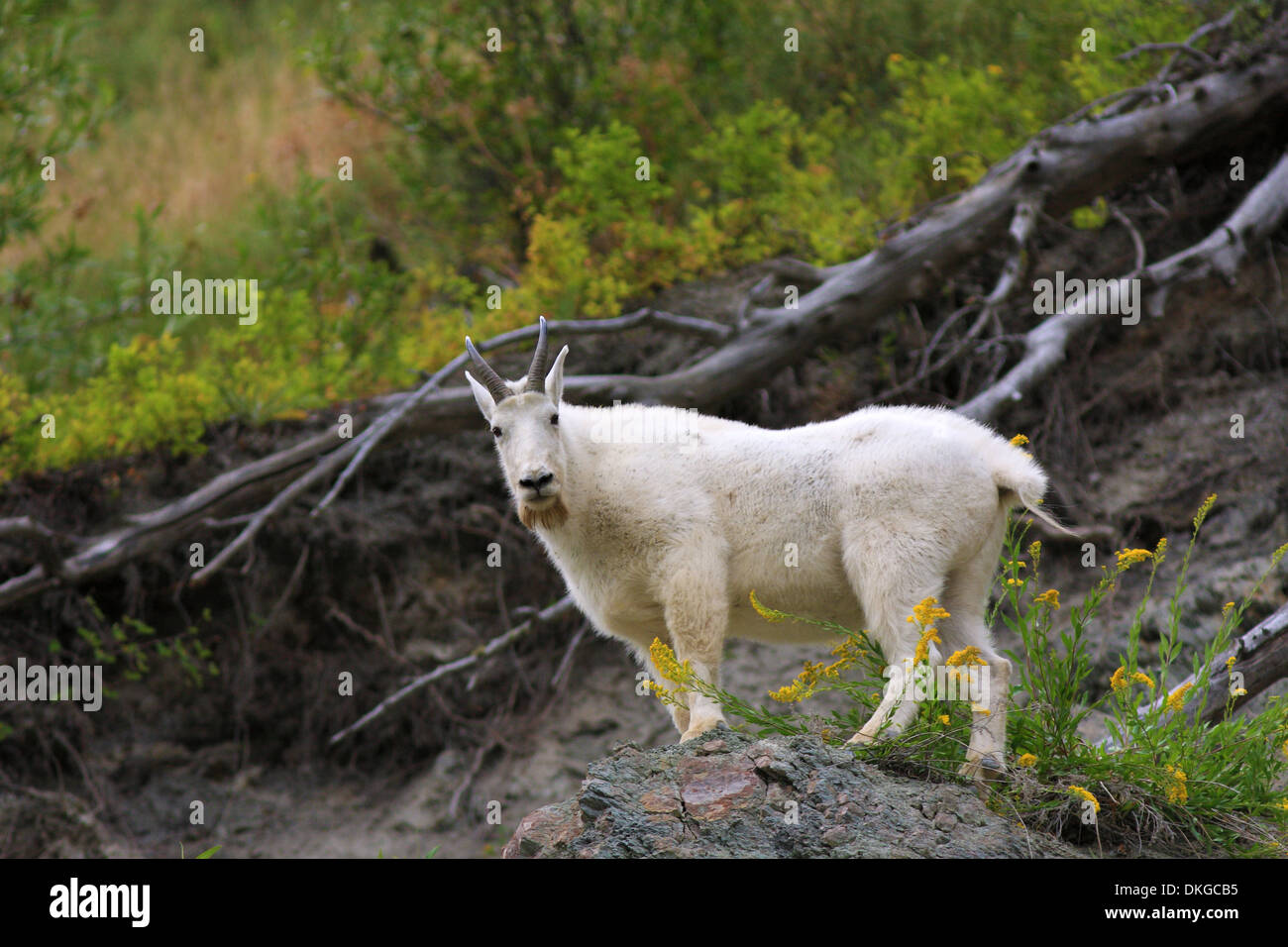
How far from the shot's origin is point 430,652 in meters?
10.9

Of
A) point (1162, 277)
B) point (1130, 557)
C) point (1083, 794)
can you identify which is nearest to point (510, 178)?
point (1162, 277)

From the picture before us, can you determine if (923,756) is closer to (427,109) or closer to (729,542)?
(729,542)

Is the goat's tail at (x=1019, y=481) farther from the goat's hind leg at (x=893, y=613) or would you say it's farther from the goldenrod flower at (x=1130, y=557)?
the goat's hind leg at (x=893, y=613)

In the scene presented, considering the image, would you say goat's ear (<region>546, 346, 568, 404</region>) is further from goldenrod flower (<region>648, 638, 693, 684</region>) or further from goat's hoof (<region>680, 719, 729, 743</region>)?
goat's hoof (<region>680, 719, 729, 743</region>)

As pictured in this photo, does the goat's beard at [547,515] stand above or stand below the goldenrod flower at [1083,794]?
above

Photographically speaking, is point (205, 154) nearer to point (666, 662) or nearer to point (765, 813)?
point (666, 662)

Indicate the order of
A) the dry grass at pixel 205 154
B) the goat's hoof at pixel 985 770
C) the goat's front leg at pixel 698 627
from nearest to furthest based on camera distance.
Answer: the goat's hoof at pixel 985 770, the goat's front leg at pixel 698 627, the dry grass at pixel 205 154

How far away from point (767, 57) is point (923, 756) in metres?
11.3

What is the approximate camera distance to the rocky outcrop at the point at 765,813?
15.3ft

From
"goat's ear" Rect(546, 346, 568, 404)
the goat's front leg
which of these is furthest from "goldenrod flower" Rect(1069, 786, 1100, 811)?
"goat's ear" Rect(546, 346, 568, 404)

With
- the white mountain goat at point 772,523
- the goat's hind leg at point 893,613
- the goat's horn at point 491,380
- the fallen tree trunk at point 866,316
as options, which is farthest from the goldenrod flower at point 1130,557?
the fallen tree trunk at point 866,316

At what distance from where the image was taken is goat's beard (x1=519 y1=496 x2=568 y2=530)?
6.00 metres

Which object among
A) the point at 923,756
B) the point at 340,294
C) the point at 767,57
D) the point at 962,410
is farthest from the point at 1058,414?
the point at 340,294

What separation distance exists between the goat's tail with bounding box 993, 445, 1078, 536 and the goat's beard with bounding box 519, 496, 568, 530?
87.7 inches
